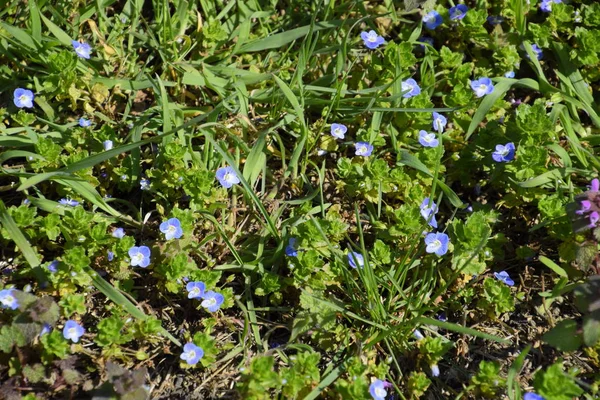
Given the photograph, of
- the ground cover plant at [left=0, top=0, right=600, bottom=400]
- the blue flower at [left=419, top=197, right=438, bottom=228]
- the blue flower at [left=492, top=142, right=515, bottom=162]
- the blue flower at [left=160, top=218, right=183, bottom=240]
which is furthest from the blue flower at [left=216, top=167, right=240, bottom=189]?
the blue flower at [left=492, top=142, right=515, bottom=162]

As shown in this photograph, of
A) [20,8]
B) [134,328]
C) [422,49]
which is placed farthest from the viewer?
[422,49]

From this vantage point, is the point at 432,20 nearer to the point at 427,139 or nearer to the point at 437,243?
the point at 427,139

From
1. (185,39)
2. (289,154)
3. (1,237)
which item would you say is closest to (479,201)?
(289,154)

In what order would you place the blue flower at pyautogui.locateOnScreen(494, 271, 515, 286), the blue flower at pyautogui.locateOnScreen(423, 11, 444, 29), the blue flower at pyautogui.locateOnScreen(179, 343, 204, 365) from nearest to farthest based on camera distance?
the blue flower at pyautogui.locateOnScreen(179, 343, 204, 365)
the blue flower at pyautogui.locateOnScreen(494, 271, 515, 286)
the blue flower at pyautogui.locateOnScreen(423, 11, 444, 29)

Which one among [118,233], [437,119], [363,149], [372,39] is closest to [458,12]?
[372,39]

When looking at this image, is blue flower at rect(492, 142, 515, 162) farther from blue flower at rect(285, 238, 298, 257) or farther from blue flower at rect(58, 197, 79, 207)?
blue flower at rect(58, 197, 79, 207)

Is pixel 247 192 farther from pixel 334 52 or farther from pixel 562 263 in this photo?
pixel 562 263

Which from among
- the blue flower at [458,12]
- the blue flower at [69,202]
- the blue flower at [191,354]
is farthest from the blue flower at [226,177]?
the blue flower at [458,12]
